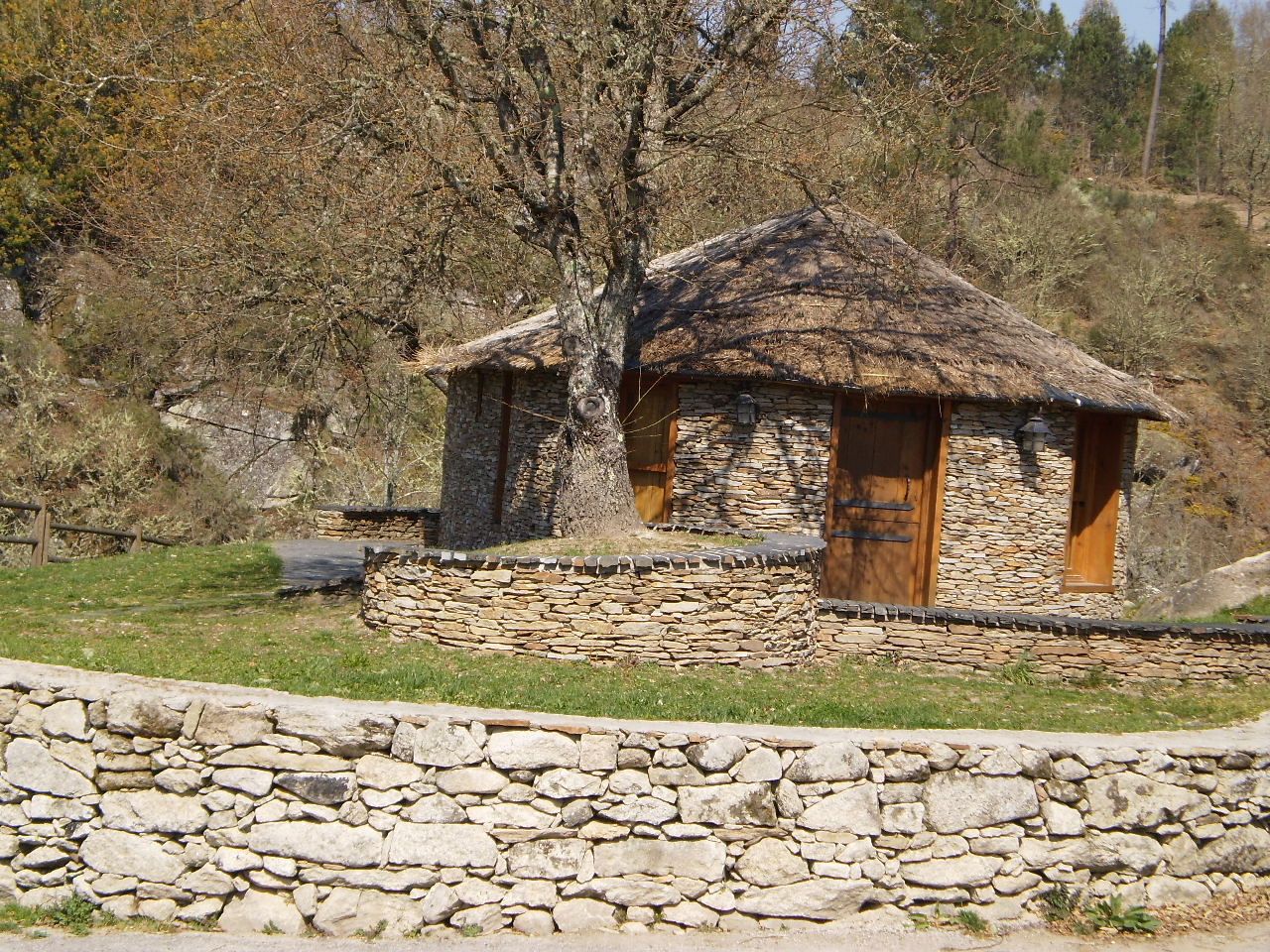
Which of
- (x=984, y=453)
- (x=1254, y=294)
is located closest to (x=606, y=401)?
(x=984, y=453)

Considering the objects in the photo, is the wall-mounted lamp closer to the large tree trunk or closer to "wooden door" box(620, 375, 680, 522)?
"wooden door" box(620, 375, 680, 522)

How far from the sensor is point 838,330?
13.8 m

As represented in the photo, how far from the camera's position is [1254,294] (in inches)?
1330

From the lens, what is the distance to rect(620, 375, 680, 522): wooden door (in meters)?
13.9

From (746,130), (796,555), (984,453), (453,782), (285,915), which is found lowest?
(285,915)

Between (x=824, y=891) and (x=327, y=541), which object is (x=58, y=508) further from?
(x=824, y=891)

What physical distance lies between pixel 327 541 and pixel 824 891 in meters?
15.7

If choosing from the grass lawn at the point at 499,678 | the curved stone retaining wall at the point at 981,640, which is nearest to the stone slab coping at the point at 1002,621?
the curved stone retaining wall at the point at 981,640

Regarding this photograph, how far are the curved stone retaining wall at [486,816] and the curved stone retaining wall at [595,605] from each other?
309 centimetres

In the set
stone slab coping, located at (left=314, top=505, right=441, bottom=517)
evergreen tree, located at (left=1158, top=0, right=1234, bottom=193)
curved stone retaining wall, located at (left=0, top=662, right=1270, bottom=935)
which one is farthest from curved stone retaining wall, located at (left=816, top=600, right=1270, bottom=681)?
evergreen tree, located at (left=1158, top=0, right=1234, bottom=193)

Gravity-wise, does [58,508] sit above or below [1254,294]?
below

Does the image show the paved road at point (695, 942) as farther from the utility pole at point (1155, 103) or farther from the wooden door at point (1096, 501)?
the utility pole at point (1155, 103)

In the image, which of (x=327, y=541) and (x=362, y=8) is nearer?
(x=362, y=8)

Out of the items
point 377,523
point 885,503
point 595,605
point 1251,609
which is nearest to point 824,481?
point 885,503
